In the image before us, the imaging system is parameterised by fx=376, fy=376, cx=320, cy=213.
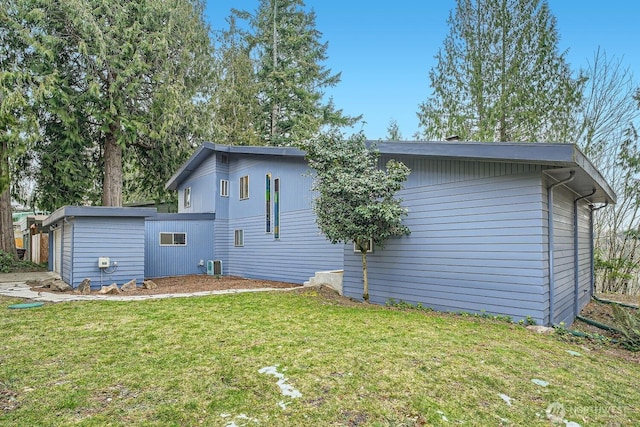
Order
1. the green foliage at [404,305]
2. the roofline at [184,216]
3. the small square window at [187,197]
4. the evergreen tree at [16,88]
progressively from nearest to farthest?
the green foliage at [404,305], the evergreen tree at [16,88], the roofline at [184,216], the small square window at [187,197]

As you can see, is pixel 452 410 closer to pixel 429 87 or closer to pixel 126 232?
pixel 126 232

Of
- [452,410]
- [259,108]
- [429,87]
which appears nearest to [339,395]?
[452,410]

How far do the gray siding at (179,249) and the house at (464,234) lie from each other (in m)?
2.65

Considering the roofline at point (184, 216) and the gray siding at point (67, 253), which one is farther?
the roofline at point (184, 216)

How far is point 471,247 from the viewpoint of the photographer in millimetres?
6426

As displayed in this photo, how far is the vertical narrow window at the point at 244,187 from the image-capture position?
13523 mm

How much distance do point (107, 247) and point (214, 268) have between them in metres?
4.69

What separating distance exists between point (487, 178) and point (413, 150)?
135 centimetres

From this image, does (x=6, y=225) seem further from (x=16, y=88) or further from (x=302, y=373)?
(x=302, y=373)

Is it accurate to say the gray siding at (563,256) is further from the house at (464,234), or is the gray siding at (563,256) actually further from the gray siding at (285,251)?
the gray siding at (285,251)

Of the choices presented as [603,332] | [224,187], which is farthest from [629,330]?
[224,187]

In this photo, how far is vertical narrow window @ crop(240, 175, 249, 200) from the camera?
44.4ft

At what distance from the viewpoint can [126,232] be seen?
392 inches

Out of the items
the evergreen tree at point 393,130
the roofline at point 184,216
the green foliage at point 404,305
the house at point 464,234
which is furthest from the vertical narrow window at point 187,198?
the evergreen tree at point 393,130
